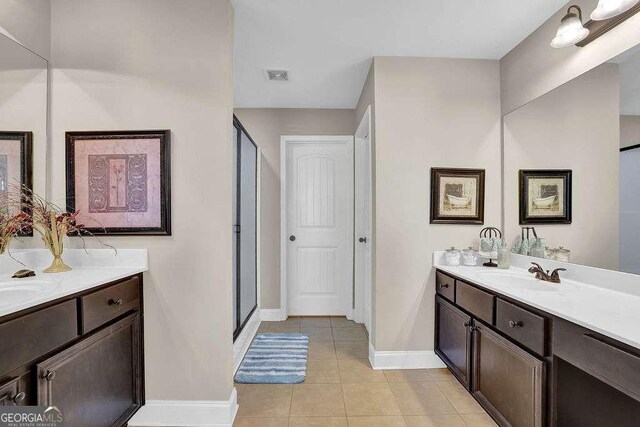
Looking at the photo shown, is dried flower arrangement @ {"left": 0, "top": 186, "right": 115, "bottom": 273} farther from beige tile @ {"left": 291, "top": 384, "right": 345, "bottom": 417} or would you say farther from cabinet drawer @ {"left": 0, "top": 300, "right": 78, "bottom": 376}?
beige tile @ {"left": 291, "top": 384, "right": 345, "bottom": 417}

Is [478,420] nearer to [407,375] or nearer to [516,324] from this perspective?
[407,375]

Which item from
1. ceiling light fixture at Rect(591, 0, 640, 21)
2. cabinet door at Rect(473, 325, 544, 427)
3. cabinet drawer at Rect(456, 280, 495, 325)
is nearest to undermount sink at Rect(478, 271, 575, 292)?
cabinet drawer at Rect(456, 280, 495, 325)

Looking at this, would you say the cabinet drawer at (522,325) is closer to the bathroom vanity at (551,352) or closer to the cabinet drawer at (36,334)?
the bathroom vanity at (551,352)

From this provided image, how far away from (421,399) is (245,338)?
156 centimetres

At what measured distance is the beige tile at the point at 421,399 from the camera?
1896mm

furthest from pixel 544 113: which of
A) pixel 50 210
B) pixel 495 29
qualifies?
pixel 50 210

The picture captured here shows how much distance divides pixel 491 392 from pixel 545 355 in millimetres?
513

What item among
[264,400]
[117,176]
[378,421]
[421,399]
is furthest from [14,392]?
[421,399]

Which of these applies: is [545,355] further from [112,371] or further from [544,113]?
[112,371]

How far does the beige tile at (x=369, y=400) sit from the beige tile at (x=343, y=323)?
114 centimetres

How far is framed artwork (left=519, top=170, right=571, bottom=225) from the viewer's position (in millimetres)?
1874

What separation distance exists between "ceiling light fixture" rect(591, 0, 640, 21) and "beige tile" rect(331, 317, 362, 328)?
3.04 m

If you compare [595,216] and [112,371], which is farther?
[595,216]

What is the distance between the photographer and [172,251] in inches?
71.0
